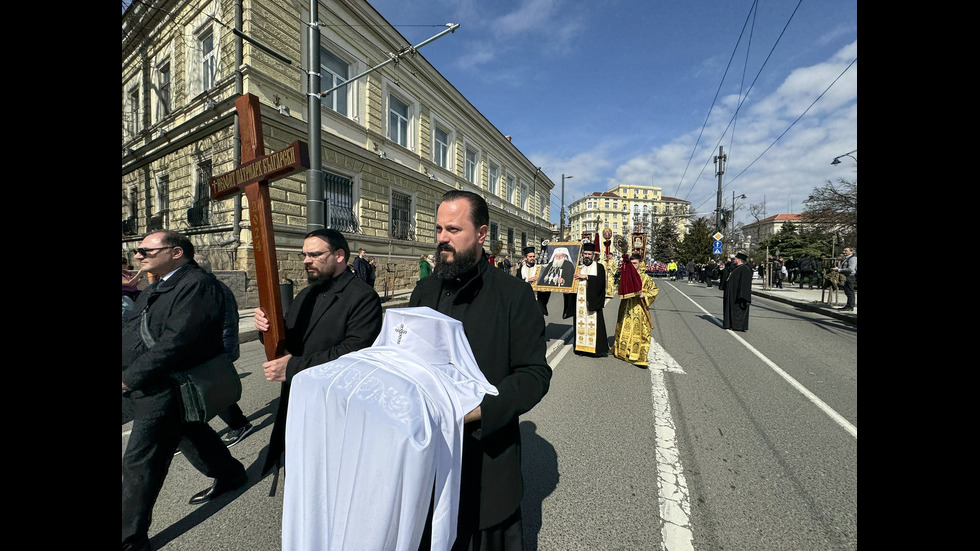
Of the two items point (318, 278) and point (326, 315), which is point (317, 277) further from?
point (326, 315)

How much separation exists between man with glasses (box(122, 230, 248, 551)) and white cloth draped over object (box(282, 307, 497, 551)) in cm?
141

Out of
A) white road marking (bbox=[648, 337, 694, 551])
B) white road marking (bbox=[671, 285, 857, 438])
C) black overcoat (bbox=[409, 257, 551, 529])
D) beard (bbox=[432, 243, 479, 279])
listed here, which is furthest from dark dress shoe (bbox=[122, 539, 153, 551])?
white road marking (bbox=[671, 285, 857, 438])

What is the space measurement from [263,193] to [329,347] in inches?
33.3

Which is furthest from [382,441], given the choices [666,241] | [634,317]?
[666,241]

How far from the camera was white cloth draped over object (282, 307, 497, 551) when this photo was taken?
0.90m

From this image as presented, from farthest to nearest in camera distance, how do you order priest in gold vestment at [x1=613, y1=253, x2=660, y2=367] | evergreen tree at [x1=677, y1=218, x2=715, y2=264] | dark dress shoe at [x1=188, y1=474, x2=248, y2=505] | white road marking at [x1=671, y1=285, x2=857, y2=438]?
evergreen tree at [x1=677, y1=218, x2=715, y2=264] < priest in gold vestment at [x1=613, y1=253, x2=660, y2=367] < white road marking at [x1=671, y1=285, x2=857, y2=438] < dark dress shoe at [x1=188, y1=474, x2=248, y2=505]

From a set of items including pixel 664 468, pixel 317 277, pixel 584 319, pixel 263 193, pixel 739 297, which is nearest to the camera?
pixel 263 193

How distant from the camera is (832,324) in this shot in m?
9.57

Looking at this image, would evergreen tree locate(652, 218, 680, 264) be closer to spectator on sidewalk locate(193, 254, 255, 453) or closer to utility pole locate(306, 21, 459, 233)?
utility pole locate(306, 21, 459, 233)

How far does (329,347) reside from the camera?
196 centimetres

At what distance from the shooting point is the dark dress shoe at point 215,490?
2.29 meters
